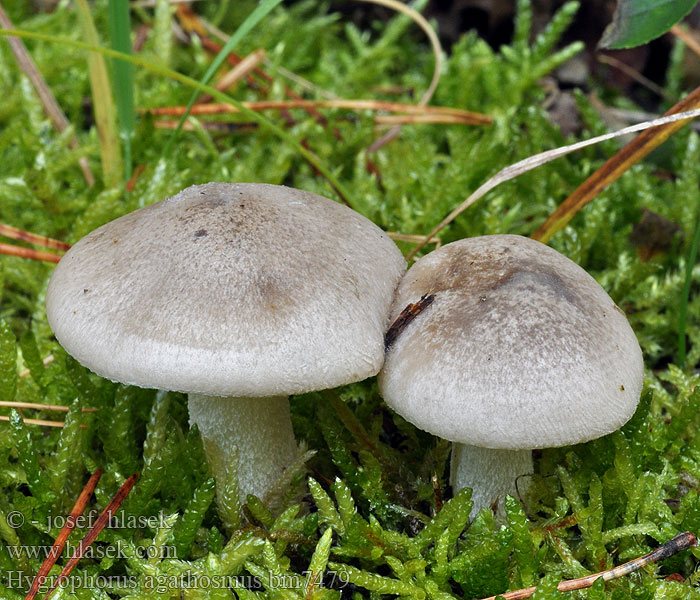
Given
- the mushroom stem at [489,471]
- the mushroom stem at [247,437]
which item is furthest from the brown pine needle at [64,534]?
the mushroom stem at [489,471]

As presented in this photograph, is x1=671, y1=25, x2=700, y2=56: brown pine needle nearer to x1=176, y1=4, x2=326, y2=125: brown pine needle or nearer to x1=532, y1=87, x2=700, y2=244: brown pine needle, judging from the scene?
x1=532, y1=87, x2=700, y2=244: brown pine needle

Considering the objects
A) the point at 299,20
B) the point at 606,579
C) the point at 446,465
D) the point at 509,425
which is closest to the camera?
the point at 509,425

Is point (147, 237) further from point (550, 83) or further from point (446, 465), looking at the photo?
point (550, 83)

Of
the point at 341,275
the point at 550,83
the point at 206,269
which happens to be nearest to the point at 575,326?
the point at 341,275
